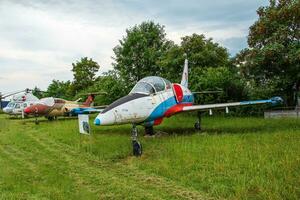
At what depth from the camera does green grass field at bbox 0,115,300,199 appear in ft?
22.0

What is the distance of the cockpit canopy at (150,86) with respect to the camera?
13.8m

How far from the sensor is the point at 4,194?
7055mm

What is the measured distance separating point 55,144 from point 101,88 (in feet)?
73.1

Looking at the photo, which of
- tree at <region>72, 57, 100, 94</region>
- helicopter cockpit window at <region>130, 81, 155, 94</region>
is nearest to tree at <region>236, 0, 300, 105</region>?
helicopter cockpit window at <region>130, 81, 155, 94</region>

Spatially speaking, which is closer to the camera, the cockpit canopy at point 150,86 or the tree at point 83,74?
the cockpit canopy at point 150,86

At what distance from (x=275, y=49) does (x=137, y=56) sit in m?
17.4

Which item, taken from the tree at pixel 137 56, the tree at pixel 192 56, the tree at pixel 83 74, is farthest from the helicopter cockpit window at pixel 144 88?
the tree at pixel 83 74

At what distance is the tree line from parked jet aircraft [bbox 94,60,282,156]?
25.8 feet

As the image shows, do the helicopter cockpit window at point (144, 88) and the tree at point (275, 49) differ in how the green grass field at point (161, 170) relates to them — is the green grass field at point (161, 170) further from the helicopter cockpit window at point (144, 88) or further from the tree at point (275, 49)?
the tree at point (275, 49)

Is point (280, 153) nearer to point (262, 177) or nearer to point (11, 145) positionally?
point (262, 177)

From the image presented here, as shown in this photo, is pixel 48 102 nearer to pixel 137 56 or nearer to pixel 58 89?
pixel 137 56

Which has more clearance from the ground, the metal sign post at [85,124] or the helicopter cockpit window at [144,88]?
the helicopter cockpit window at [144,88]

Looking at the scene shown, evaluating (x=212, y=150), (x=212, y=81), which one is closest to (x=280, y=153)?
(x=212, y=150)

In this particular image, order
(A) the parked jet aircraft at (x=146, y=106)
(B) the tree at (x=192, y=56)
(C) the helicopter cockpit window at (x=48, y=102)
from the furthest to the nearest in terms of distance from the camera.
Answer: (B) the tree at (x=192, y=56) < (C) the helicopter cockpit window at (x=48, y=102) < (A) the parked jet aircraft at (x=146, y=106)
